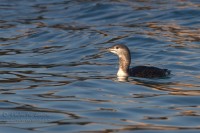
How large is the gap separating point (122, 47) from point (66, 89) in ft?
10.7

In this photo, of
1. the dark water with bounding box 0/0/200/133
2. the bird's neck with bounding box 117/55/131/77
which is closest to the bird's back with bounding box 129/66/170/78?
the dark water with bounding box 0/0/200/133

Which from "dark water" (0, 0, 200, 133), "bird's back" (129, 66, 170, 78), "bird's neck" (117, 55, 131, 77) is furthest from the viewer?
"bird's neck" (117, 55, 131, 77)

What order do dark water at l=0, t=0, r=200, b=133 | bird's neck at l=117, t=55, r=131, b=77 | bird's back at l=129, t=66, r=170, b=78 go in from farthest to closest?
1. bird's neck at l=117, t=55, r=131, b=77
2. bird's back at l=129, t=66, r=170, b=78
3. dark water at l=0, t=0, r=200, b=133

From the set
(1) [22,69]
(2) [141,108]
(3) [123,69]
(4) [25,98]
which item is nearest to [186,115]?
(2) [141,108]

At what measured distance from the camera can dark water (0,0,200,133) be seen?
12.2 metres

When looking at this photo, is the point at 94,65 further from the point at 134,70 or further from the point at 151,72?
the point at 151,72

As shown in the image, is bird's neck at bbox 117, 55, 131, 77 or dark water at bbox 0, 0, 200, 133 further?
bird's neck at bbox 117, 55, 131, 77

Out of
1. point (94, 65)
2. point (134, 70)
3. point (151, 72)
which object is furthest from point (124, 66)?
point (94, 65)

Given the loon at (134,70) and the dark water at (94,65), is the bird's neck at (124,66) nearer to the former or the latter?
the loon at (134,70)

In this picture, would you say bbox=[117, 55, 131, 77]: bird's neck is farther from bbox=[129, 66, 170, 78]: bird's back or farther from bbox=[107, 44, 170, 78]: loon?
bbox=[129, 66, 170, 78]: bird's back

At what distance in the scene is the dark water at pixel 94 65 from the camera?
40.1 ft

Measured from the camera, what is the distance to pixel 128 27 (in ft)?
85.3

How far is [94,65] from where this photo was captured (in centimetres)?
1933

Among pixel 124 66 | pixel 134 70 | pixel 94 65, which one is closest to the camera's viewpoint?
pixel 134 70
